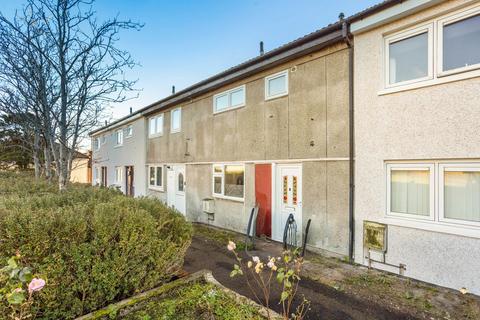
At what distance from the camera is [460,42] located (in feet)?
16.8

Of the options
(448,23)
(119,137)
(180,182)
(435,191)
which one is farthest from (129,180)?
(448,23)

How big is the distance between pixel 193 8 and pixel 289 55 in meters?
5.81

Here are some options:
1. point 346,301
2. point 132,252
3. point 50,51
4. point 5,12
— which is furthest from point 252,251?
point 5,12

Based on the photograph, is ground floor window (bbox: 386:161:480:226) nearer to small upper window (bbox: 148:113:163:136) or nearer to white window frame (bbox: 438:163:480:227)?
white window frame (bbox: 438:163:480:227)

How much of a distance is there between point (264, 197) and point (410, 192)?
4193 mm

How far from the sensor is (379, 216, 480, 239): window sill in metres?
4.89

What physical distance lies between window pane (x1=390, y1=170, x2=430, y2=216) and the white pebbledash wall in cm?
23

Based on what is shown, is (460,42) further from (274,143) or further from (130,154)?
(130,154)

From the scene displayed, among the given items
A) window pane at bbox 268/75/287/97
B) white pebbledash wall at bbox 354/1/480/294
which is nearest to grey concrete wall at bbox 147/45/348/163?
window pane at bbox 268/75/287/97

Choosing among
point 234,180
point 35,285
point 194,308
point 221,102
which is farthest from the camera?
point 221,102

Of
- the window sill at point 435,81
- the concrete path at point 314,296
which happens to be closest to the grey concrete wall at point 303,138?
the window sill at point 435,81

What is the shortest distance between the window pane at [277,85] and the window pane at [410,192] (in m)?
3.97

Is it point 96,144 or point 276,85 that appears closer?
point 276,85

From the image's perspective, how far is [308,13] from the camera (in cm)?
1134
